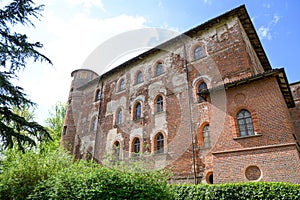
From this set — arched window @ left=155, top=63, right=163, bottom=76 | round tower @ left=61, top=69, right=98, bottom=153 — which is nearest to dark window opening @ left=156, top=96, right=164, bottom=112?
arched window @ left=155, top=63, right=163, bottom=76

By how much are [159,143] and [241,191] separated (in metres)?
7.98

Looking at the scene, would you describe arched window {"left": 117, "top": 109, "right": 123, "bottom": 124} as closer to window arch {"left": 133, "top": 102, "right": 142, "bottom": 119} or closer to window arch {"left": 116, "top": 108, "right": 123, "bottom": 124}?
window arch {"left": 116, "top": 108, "right": 123, "bottom": 124}

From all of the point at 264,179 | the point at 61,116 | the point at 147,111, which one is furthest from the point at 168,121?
the point at 61,116

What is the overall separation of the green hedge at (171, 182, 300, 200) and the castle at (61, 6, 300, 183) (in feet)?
2.96

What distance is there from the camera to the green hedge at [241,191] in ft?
22.5

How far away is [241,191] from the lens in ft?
25.4

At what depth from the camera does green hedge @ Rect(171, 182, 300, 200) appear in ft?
22.5

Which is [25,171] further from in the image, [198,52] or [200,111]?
[198,52]

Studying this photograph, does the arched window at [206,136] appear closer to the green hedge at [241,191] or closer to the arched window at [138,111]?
the green hedge at [241,191]

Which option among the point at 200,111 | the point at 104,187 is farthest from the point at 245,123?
the point at 104,187

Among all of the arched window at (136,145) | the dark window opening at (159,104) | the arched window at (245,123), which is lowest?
the arched window at (245,123)

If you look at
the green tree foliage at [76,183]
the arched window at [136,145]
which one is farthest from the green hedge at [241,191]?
the arched window at [136,145]

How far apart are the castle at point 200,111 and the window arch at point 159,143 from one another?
77mm

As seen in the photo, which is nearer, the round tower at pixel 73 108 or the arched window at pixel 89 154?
the arched window at pixel 89 154
